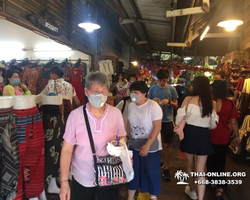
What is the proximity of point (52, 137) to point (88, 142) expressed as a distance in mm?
1207

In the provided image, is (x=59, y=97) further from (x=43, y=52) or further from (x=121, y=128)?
(x=43, y=52)

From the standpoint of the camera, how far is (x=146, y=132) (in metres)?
2.59

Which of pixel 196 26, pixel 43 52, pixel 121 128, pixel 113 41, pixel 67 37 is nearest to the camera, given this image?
pixel 121 128

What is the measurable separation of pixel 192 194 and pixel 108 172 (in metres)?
2.00

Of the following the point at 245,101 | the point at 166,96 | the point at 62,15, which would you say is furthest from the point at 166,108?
the point at 62,15

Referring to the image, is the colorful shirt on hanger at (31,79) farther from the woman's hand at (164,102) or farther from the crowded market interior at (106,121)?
the woman's hand at (164,102)

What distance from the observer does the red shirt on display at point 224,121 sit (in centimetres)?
309

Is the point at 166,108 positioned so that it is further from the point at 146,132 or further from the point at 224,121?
the point at 146,132

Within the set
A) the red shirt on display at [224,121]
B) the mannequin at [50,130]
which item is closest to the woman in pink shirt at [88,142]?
the mannequin at [50,130]

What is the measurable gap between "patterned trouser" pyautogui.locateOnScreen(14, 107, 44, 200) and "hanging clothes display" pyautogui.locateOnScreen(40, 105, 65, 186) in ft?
0.73

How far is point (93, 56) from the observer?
6145mm

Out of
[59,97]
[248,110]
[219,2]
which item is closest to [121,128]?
[59,97]

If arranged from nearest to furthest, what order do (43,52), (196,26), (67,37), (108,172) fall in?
(108,172) → (67,37) → (43,52) → (196,26)

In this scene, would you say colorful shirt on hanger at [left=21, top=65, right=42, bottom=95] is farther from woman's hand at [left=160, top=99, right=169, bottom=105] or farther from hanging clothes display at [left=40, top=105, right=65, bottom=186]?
woman's hand at [left=160, top=99, right=169, bottom=105]
